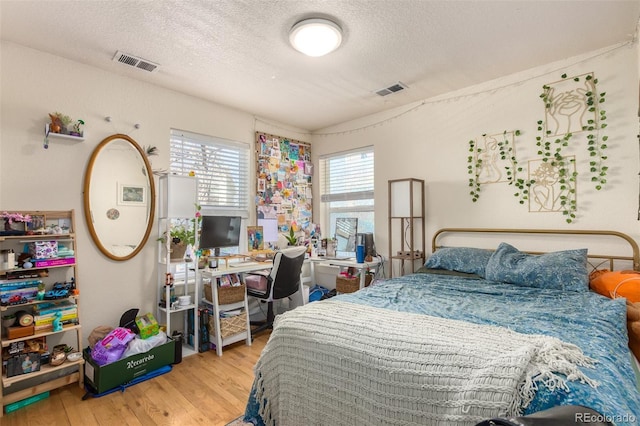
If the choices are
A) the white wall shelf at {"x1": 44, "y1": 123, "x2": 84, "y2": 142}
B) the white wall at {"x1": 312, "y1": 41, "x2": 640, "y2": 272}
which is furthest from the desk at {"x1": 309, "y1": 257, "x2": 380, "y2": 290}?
the white wall shelf at {"x1": 44, "y1": 123, "x2": 84, "y2": 142}

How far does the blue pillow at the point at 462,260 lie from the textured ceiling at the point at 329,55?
1.63 metres

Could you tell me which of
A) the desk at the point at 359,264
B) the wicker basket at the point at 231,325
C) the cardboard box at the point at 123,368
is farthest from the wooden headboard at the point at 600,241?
the cardboard box at the point at 123,368

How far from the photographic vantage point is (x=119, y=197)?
288 centimetres

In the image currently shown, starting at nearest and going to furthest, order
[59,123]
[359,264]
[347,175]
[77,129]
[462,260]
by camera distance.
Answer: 1. [59,123]
2. [77,129]
3. [462,260]
4. [359,264]
5. [347,175]

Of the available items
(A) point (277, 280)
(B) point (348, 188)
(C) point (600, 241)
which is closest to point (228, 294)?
(A) point (277, 280)

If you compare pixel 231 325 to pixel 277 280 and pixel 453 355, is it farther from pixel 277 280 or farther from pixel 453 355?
pixel 453 355

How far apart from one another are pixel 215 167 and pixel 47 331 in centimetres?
206

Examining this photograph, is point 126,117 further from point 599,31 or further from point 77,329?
point 599,31

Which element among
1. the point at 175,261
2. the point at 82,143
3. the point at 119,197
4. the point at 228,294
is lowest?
the point at 228,294

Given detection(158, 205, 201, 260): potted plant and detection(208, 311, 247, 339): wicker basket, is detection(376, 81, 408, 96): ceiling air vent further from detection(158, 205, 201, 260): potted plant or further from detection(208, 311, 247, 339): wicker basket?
detection(208, 311, 247, 339): wicker basket

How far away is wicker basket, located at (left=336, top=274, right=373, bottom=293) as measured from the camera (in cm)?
359

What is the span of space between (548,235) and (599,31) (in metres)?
1.56

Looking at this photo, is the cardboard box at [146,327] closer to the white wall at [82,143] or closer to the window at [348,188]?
the white wall at [82,143]

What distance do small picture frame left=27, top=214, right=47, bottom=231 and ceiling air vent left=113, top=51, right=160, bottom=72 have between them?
A: 135 centimetres
